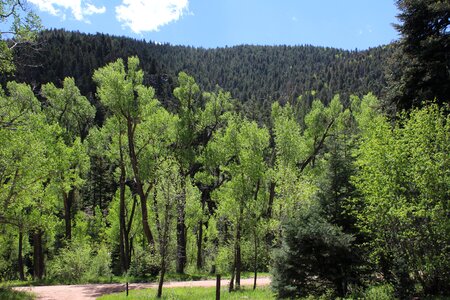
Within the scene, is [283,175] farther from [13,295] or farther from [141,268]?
[13,295]

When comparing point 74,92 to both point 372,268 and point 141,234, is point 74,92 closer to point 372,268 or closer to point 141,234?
point 141,234

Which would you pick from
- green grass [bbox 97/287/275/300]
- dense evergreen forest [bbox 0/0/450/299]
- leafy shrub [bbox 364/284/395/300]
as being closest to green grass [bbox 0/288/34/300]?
dense evergreen forest [bbox 0/0/450/299]

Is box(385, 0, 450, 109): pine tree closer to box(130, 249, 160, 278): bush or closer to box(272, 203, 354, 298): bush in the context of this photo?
box(272, 203, 354, 298): bush

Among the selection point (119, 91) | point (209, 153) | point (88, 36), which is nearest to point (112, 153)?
point (119, 91)

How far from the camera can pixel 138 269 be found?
2448cm

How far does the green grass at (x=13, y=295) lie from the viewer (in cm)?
1532

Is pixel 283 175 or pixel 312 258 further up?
pixel 283 175

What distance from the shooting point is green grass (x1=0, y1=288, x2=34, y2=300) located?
15.3 meters

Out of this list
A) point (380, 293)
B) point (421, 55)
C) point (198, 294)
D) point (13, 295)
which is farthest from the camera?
point (421, 55)

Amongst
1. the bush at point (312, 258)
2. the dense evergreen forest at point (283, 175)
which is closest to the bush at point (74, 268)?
the dense evergreen forest at point (283, 175)

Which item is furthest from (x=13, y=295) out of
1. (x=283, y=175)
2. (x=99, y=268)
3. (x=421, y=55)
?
(x=421, y=55)

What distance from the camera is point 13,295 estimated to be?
15906 mm

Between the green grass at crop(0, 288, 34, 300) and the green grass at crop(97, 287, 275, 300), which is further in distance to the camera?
the green grass at crop(97, 287, 275, 300)

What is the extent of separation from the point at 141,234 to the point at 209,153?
50.8ft
